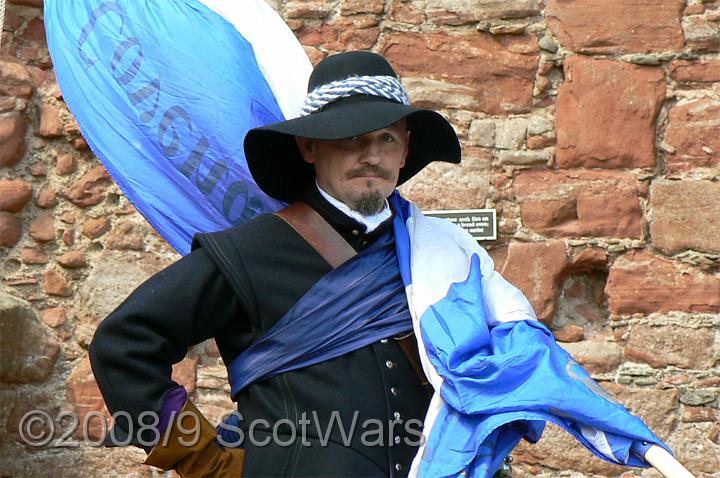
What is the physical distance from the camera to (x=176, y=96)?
3148mm

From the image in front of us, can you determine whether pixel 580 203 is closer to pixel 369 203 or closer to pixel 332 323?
pixel 369 203

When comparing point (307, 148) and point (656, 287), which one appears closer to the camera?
point (307, 148)

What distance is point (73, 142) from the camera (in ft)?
15.5

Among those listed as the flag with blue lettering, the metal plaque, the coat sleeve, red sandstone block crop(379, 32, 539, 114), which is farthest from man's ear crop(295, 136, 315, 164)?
red sandstone block crop(379, 32, 539, 114)

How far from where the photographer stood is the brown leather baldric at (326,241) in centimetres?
280

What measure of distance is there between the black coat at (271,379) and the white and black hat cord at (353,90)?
0.32 meters

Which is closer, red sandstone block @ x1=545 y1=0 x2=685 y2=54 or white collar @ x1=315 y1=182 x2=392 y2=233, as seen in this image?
white collar @ x1=315 y1=182 x2=392 y2=233

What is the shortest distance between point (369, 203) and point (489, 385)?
0.49 metres

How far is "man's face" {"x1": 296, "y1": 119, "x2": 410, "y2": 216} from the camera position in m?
2.80

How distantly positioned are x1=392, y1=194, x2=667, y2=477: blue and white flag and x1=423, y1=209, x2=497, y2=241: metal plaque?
160 centimetres

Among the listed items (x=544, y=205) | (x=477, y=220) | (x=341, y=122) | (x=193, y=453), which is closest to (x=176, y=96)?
(x=341, y=122)

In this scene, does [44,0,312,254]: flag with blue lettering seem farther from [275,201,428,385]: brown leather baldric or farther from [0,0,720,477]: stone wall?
[0,0,720,477]: stone wall

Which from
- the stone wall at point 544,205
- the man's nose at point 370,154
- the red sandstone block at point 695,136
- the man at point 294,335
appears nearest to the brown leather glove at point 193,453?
the man at point 294,335

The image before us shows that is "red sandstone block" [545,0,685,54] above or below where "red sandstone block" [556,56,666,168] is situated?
above
